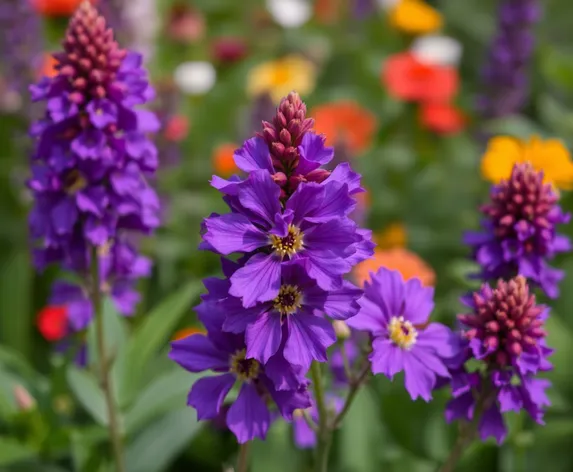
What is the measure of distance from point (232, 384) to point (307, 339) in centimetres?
24

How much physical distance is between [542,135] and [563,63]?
1.44ft

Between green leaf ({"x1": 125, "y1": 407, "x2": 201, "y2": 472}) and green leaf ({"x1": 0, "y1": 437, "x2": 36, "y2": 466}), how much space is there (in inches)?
12.2

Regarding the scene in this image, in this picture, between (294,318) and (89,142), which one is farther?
(89,142)

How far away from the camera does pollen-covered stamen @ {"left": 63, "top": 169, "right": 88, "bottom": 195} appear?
2113 mm

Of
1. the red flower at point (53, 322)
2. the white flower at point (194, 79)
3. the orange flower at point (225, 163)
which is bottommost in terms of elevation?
the red flower at point (53, 322)

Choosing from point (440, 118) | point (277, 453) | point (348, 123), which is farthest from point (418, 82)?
point (277, 453)

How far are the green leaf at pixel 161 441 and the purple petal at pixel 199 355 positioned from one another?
101 cm

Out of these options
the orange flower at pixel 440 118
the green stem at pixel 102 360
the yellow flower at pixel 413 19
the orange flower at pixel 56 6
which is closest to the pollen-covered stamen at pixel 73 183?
the green stem at pixel 102 360

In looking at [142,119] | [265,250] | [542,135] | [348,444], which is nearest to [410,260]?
[348,444]

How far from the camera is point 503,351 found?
1.71m

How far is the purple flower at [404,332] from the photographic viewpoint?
1.67 metres

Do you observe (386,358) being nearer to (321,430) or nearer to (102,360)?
(321,430)

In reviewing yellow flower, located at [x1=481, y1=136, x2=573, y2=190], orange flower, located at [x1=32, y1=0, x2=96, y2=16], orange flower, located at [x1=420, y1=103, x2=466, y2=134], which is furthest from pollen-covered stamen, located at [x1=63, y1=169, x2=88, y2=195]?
orange flower, located at [x1=32, y1=0, x2=96, y2=16]

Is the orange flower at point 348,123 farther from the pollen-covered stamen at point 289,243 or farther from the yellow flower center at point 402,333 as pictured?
the pollen-covered stamen at point 289,243
